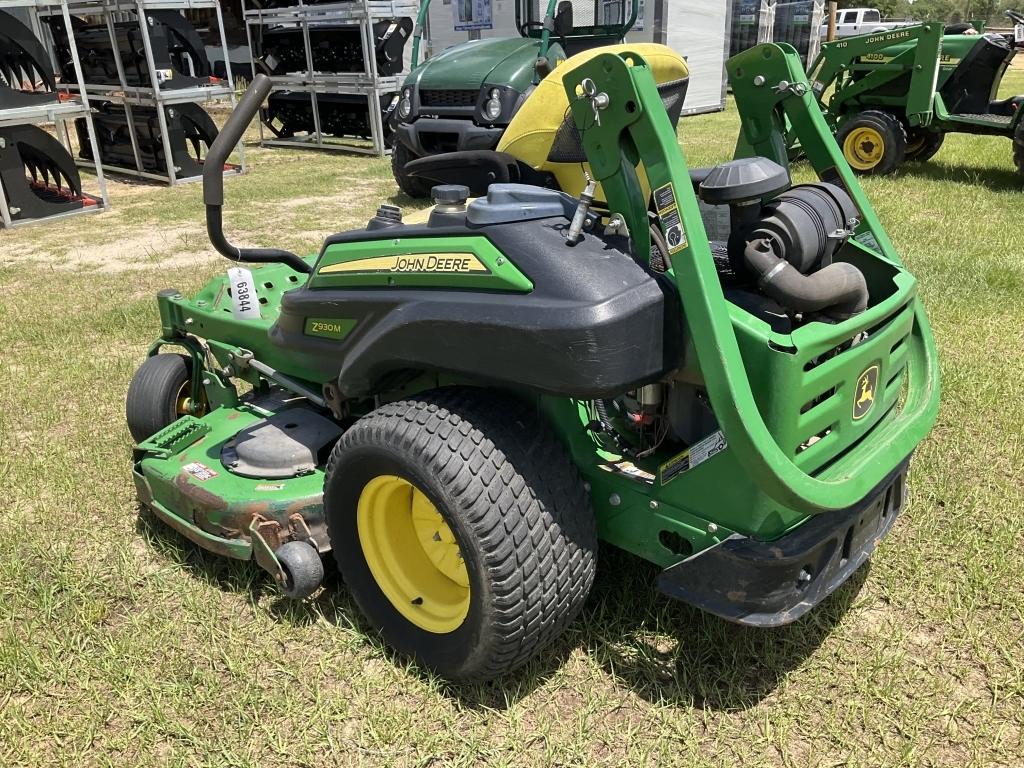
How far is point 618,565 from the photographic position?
2619mm

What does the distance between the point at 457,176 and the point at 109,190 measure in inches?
345

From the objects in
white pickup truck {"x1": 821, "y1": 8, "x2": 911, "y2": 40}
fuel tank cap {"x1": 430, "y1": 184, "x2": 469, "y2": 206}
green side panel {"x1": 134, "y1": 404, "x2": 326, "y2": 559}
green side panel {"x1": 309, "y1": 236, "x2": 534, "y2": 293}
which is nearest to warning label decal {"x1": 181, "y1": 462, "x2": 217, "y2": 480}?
green side panel {"x1": 134, "y1": 404, "x2": 326, "y2": 559}

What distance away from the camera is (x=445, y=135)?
24.7 feet

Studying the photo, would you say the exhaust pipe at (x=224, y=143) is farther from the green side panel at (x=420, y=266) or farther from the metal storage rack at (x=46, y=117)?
the metal storage rack at (x=46, y=117)

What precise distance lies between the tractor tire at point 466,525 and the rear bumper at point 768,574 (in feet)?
0.88

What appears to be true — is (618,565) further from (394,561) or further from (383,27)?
(383,27)

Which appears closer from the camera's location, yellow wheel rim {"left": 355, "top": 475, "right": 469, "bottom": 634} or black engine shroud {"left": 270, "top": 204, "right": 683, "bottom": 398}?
black engine shroud {"left": 270, "top": 204, "right": 683, "bottom": 398}

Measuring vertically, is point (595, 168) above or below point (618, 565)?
above

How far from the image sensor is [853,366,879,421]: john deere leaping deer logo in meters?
2.05

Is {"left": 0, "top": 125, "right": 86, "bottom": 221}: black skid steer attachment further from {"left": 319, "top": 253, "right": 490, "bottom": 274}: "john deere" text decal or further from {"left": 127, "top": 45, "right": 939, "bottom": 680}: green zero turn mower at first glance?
{"left": 319, "top": 253, "right": 490, "bottom": 274}: "john deere" text decal

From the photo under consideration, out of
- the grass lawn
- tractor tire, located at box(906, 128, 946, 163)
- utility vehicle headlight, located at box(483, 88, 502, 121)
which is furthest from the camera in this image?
tractor tire, located at box(906, 128, 946, 163)

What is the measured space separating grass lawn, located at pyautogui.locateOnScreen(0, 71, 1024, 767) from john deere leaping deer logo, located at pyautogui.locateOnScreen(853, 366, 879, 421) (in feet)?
2.30

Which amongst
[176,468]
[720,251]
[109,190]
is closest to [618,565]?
[720,251]

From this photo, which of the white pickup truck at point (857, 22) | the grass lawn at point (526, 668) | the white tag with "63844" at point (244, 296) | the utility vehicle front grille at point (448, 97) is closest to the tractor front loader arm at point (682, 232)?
the grass lawn at point (526, 668)
